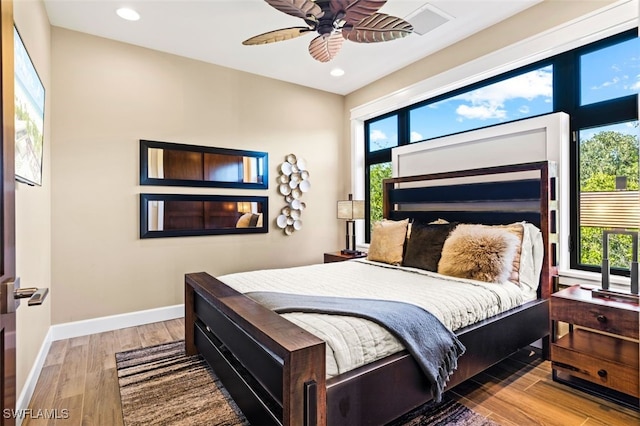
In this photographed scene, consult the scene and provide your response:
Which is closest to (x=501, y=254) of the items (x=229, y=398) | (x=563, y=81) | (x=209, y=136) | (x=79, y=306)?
(x=563, y=81)

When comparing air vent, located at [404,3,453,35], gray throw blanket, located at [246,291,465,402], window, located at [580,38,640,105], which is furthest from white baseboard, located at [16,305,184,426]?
window, located at [580,38,640,105]

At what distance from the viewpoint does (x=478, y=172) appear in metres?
3.19

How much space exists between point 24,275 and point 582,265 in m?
4.11

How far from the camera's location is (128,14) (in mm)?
3023

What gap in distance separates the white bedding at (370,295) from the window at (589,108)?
2.58 ft

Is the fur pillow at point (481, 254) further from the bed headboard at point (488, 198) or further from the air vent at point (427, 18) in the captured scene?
the air vent at point (427, 18)

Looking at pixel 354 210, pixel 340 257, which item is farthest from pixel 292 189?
pixel 340 257

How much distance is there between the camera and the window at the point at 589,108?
100 inches

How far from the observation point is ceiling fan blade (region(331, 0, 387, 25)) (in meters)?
2.13

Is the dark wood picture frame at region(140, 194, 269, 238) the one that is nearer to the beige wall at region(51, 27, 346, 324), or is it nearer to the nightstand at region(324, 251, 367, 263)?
Answer: the beige wall at region(51, 27, 346, 324)

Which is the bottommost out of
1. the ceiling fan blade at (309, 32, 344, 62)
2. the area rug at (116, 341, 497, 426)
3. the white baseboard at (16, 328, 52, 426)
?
the area rug at (116, 341, 497, 426)

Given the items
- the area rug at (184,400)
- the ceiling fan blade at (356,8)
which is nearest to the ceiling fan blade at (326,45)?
the ceiling fan blade at (356,8)

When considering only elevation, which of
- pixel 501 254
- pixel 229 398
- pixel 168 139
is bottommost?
pixel 229 398

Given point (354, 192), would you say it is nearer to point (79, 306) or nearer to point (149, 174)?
point (149, 174)
